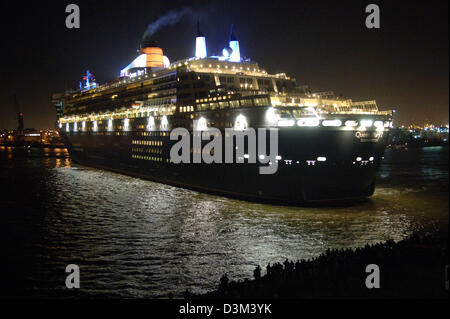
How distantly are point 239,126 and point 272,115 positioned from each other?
10.8 feet

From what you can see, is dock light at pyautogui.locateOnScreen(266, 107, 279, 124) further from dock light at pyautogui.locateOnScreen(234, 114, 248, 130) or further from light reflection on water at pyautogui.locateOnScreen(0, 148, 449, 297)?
light reflection on water at pyautogui.locateOnScreen(0, 148, 449, 297)

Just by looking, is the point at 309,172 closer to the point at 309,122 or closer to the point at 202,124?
the point at 309,122

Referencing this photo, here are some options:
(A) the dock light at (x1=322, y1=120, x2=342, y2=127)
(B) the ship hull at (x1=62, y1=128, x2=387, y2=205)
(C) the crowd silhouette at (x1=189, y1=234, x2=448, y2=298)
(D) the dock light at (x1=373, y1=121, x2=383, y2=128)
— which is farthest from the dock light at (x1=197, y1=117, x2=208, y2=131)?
(C) the crowd silhouette at (x1=189, y1=234, x2=448, y2=298)

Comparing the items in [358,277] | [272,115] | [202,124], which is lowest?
[358,277]

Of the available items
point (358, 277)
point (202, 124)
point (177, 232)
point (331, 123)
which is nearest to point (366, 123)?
point (331, 123)

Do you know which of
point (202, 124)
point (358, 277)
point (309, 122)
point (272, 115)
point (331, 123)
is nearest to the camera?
point (358, 277)

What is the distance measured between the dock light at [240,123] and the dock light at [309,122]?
432 cm

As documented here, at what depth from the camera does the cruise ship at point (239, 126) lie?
27.7 m

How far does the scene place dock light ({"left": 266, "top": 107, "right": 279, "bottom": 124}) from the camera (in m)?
28.3

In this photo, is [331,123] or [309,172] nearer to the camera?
[331,123]

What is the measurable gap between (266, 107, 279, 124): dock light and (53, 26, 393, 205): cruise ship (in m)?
A: 0.07

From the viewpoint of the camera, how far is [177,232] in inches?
910
